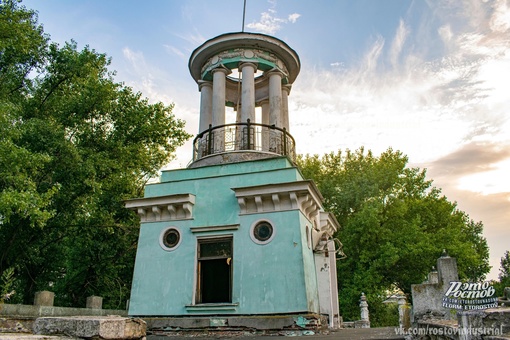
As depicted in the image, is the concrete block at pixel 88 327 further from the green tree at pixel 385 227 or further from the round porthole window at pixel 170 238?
the green tree at pixel 385 227

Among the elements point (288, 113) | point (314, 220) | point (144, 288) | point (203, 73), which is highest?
point (203, 73)

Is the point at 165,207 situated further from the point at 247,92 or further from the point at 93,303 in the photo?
the point at 93,303

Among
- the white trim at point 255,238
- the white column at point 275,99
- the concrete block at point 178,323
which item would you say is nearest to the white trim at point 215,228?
the white trim at point 255,238

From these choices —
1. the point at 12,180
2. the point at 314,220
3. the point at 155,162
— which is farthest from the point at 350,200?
the point at 12,180

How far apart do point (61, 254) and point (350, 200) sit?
19.9 m

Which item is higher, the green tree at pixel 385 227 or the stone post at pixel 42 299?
the green tree at pixel 385 227

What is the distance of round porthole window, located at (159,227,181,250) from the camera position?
40.8ft

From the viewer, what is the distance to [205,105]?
51.5ft

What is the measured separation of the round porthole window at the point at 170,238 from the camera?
12.4 metres

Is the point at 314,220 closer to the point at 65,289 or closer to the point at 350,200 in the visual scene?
the point at 65,289

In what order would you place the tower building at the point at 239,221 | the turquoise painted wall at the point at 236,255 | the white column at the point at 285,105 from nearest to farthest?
the turquoise painted wall at the point at 236,255 → the tower building at the point at 239,221 → the white column at the point at 285,105

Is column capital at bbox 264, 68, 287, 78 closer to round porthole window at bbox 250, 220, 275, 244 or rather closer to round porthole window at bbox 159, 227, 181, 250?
round porthole window at bbox 250, 220, 275, 244

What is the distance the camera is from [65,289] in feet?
69.9

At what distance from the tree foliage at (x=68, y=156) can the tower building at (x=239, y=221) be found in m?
3.95
